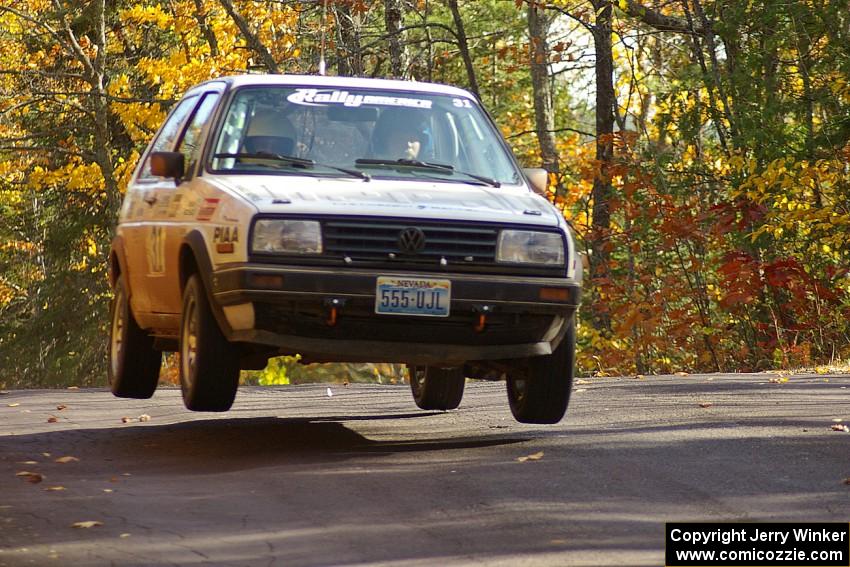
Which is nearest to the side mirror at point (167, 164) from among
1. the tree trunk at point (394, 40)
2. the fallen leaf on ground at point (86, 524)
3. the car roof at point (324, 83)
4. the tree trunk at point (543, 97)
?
the car roof at point (324, 83)

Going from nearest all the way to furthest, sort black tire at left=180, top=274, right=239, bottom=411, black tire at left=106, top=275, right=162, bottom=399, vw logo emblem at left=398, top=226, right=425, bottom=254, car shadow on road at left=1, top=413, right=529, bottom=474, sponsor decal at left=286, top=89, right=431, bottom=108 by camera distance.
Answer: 1. vw logo emblem at left=398, top=226, right=425, bottom=254
2. black tire at left=180, top=274, right=239, bottom=411
3. car shadow on road at left=1, top=413, right=529, bottom=474
4. sponsor decal at left=286, top=89, right=431, bottom=108
5. black tire at left=106, top=275, right=162, bottom=399

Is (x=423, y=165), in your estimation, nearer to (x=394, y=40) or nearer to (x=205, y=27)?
(x=394, y=40)

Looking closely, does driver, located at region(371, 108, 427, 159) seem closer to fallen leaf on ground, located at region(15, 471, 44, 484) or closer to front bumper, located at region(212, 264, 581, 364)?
front bumper, located at region(212, 264, 581, 364)

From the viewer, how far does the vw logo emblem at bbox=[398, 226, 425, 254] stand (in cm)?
818

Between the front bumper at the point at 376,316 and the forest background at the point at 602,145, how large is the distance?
9582 mm

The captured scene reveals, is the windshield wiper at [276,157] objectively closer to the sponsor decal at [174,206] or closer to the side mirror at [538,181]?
the sponsor decal at [174,206]

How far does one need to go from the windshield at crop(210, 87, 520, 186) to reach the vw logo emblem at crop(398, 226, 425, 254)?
0.80 m

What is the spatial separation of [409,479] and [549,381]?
164 cm

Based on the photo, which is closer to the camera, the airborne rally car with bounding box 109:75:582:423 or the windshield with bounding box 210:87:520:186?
the airborne rally car with bounding box 109:75:582:423

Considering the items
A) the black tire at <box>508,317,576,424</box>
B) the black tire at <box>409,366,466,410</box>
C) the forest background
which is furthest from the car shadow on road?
the forest background

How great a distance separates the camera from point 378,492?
7305mm

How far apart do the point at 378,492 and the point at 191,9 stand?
950 inches

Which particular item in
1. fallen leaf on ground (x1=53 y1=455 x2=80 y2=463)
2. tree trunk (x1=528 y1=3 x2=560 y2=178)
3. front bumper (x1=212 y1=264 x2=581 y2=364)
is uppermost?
tree trunk (x1=528 y1=3 x2=560 y2=178)

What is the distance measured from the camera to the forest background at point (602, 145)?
19.1 meters
